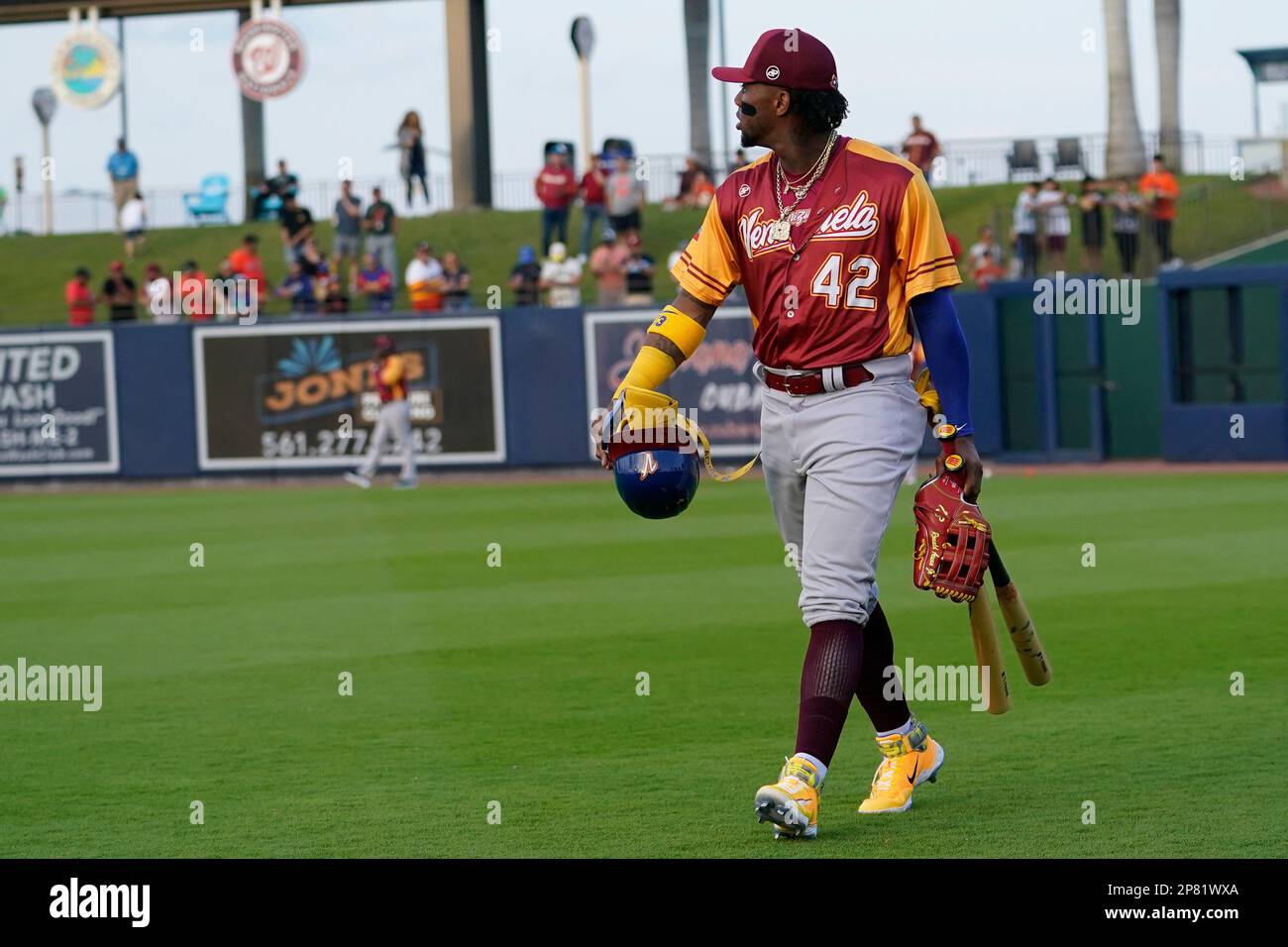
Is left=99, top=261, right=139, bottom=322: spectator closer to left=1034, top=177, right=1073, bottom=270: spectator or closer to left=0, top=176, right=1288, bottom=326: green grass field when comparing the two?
left=0, top=176, right=1288, bottom=326: green grass field

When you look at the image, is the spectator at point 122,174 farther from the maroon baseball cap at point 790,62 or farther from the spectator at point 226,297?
the maroon baseball cap at point 790,62

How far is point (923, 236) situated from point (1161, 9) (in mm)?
38610

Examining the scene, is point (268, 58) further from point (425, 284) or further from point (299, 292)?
point (425, 284)

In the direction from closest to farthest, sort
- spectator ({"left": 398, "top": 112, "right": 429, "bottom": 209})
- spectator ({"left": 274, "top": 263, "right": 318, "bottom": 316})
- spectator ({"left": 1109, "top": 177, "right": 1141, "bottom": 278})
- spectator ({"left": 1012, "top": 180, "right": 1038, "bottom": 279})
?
spectator ({"left": 1109, "top": 177, "right": 1141, "bottom": 278}), spectator ({"left": 1012, "top": 180, "right": 1038, "bottom": 279}), spectator ({"left": 274, "top": 263, "right": 318, "bottom": 316}), spectator ({"left": 398, "top": 112, "right": 429, "bottom": 209})

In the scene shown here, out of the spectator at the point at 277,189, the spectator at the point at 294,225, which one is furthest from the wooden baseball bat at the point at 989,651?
the spectator at the point at 277,189

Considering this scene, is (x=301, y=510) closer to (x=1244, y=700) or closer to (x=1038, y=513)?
(x=1038, y=513)

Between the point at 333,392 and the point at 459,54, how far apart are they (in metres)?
15.0

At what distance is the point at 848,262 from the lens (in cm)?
589

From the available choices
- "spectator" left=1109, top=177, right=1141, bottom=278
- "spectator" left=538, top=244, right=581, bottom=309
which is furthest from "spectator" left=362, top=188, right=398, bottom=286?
"spectator" left=1109, top=177, right=1141, bottom=278

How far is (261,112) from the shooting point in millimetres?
46500

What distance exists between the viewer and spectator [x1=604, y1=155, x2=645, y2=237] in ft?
102

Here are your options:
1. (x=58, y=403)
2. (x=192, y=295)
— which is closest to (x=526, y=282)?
(x=192, y=295)

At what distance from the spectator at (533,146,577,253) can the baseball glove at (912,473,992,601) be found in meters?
26.5

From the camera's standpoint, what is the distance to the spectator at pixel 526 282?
2784cm
